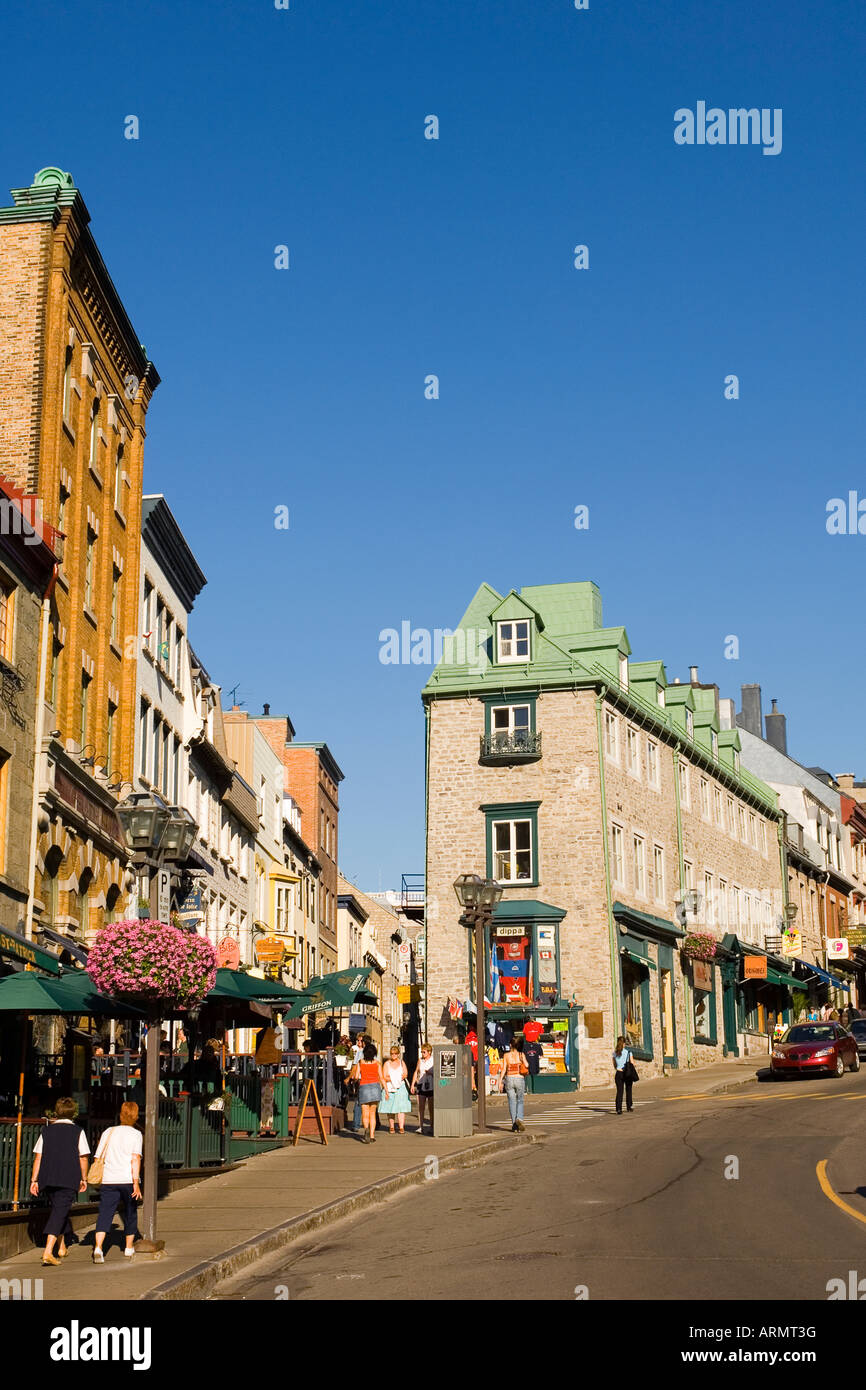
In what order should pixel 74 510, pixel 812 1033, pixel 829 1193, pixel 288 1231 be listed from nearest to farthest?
pixel 288 1231 < pixel 829 1193 < pixel 74 510 < pixel 812 1033

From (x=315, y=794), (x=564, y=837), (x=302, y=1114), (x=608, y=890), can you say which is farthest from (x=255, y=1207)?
(x=315, y=794)

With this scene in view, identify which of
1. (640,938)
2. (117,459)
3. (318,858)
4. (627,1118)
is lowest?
(627,1118)

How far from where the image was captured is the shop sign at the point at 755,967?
177 ft

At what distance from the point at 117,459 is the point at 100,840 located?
8592 mm

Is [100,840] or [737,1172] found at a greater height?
[100,840]

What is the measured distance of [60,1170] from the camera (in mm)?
13938

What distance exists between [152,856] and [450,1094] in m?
11.3

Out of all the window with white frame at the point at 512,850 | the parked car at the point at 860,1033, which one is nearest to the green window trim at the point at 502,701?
the window with white frame at the point at 512,850

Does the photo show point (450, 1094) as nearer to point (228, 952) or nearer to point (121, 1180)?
point (228, 952)

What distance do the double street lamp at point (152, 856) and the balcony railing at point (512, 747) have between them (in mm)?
27569
